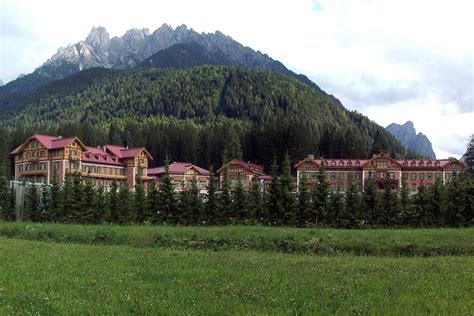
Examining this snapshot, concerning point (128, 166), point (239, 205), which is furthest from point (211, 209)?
point (128, 166)

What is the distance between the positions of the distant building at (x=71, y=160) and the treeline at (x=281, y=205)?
4481 cm

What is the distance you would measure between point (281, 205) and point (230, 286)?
3440 cm

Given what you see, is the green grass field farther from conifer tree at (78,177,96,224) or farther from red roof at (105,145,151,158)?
red roof at (105,145,151,158)

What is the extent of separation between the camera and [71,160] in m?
104

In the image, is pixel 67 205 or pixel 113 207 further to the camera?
pixel 67 205

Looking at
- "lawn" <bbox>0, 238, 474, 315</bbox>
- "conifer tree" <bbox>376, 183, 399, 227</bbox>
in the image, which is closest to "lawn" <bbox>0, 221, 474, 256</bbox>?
"lawn" <bbox>0, 238, 474, 315</bbox>

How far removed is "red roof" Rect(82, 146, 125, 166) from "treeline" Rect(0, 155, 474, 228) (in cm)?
5744

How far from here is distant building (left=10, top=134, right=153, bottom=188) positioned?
104 meters

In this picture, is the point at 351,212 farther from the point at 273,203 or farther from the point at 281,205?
the point at 273,203

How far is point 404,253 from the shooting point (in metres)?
27.0

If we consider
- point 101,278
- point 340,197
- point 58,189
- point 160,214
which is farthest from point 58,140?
point 101,278

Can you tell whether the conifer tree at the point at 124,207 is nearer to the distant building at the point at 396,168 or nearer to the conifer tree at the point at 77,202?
the conifer tree at the point at 77,202

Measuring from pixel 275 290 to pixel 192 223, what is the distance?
37.9 metres

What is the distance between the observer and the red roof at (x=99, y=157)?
110 meters
